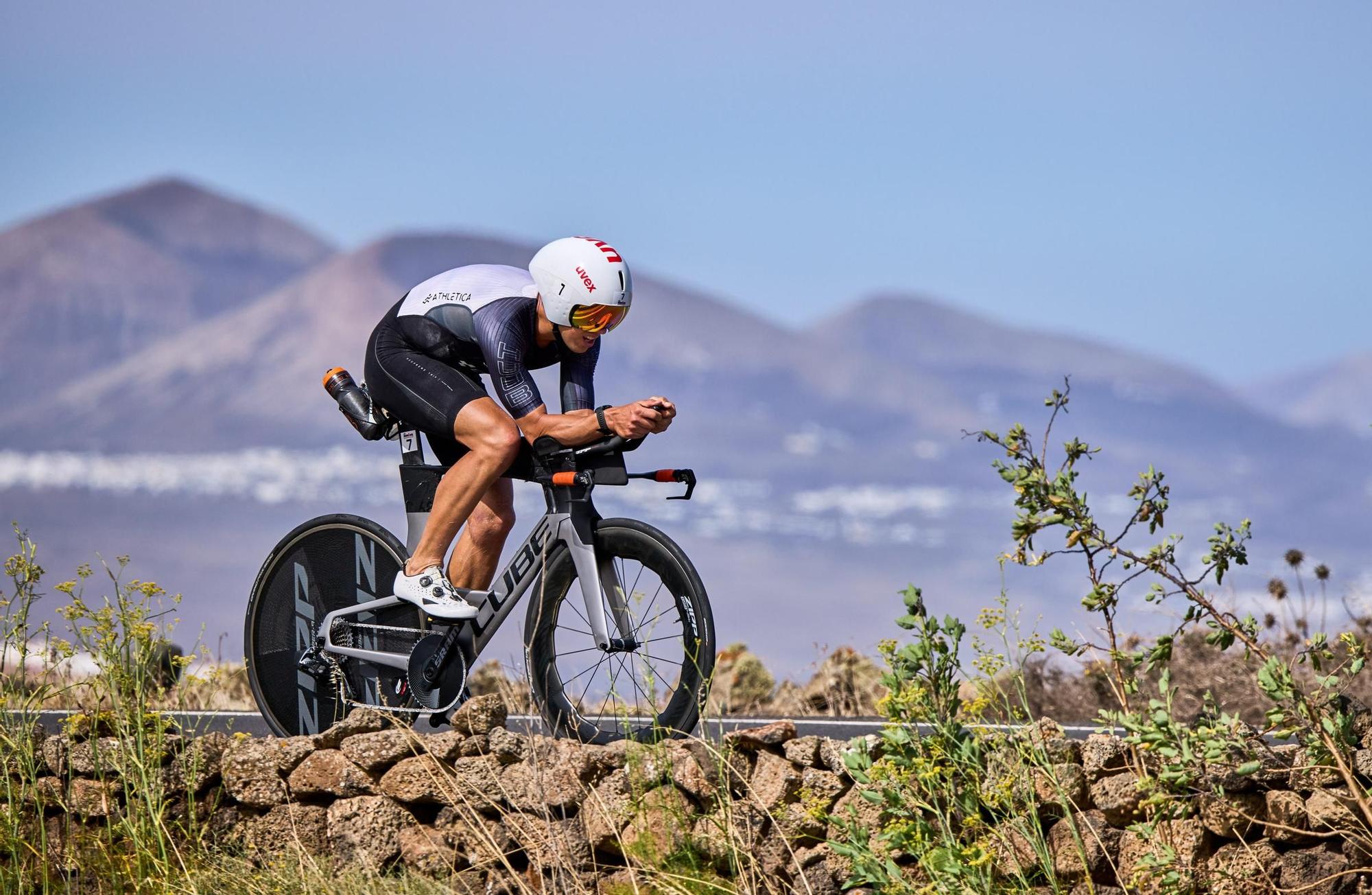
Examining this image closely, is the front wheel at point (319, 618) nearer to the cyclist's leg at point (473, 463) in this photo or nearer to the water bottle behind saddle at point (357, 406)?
the water bottle behind saddle at point (357, 406)

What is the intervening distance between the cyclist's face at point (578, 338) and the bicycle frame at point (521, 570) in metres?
0.60

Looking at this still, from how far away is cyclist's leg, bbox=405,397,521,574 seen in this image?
259 inches

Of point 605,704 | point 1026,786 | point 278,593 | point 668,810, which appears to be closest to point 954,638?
point 1026,786

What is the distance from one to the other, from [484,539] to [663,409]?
1.32 m

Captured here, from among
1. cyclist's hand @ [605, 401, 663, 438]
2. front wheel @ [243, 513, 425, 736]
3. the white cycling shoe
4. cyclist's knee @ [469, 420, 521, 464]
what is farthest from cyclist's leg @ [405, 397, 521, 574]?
front wheel @ [243, 513, 425, 736]

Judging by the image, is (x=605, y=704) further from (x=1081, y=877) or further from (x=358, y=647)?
(x=1081, y=877)

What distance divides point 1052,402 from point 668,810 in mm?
1941

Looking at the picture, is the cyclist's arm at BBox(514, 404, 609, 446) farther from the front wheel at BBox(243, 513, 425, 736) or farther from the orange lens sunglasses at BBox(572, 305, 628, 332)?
the front wheel at BBox(243, 513, 425, 736)

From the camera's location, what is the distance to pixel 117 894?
19.5ft

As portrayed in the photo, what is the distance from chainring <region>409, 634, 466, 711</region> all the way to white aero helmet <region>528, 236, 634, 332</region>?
1.57 m

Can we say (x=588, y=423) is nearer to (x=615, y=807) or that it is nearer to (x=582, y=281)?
(x=582, y=281)

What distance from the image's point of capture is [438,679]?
6.93 meters

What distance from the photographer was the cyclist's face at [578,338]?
21.6 feet

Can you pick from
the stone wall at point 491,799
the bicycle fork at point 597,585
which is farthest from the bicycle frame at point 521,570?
the stone wall at point 491,799
